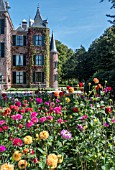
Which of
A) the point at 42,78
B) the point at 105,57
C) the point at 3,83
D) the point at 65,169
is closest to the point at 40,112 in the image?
the point at 65,169

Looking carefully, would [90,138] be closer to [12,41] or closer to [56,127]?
[56,127]

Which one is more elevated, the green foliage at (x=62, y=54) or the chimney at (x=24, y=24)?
the chimney at (x=24, y=24)

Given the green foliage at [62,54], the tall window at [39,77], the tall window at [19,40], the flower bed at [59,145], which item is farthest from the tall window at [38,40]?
the flower bed at [59,145]

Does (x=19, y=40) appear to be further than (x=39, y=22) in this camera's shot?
No

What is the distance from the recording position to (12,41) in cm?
3003

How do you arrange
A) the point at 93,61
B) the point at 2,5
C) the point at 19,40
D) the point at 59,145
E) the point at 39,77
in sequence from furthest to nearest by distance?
the point at 39,77 → the point at 19,40 → the point at 93,61 → the point at 2,5 → the point at 59,145

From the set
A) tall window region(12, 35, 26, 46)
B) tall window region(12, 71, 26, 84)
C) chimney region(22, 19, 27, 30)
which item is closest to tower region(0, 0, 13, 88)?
tall window region(12, 71, 26, 84)

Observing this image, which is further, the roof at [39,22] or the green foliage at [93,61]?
the roof at [39,22]

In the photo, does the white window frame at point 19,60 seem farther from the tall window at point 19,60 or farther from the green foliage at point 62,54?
the green foliage at point 62,54

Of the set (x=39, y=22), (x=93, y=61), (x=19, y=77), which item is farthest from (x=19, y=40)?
(x=93, y=61)

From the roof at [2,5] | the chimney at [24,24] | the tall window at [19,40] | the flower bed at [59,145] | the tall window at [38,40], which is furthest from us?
the chimney at [24,24]

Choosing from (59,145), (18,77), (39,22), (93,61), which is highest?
(39,22)

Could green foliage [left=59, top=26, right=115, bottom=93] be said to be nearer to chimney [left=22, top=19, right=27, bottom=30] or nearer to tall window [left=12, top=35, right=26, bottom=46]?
tall window [left=12, top=35, right=26, bottom=46]

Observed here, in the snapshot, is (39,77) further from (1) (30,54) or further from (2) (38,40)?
(2) (38,40)
